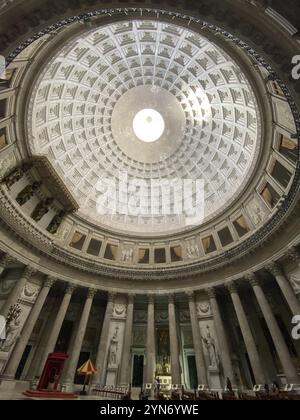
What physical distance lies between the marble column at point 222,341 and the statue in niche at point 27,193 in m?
17.9

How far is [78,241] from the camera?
1000 inches

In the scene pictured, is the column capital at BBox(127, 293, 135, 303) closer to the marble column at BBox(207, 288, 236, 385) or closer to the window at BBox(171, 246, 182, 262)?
the window at BBox(171, 246, 182, 262)

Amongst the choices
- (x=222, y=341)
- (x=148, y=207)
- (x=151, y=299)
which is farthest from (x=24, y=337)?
(x=148, y=207)

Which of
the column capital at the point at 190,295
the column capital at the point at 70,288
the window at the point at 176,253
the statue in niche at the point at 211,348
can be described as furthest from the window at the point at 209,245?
the column capital at the point at 70,288

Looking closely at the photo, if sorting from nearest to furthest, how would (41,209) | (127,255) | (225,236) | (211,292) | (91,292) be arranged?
(211,292), (41,209), (91,292), (225,236), (127,255)

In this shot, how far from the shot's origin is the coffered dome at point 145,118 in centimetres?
2203

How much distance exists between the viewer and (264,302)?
18094mm

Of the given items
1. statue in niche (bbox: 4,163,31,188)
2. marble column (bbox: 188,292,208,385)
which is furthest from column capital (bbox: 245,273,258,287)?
statue in niche (bbox: 4,163,31,188)

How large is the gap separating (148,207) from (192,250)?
856 cm

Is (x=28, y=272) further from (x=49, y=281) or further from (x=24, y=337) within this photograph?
(x=24, y=337)

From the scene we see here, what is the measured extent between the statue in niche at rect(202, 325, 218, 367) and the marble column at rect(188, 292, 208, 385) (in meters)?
0.49

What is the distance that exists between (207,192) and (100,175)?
13.1 meters

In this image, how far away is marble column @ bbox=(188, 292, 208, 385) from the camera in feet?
60.7

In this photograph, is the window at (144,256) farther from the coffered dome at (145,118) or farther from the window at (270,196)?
the window at (270,196)
